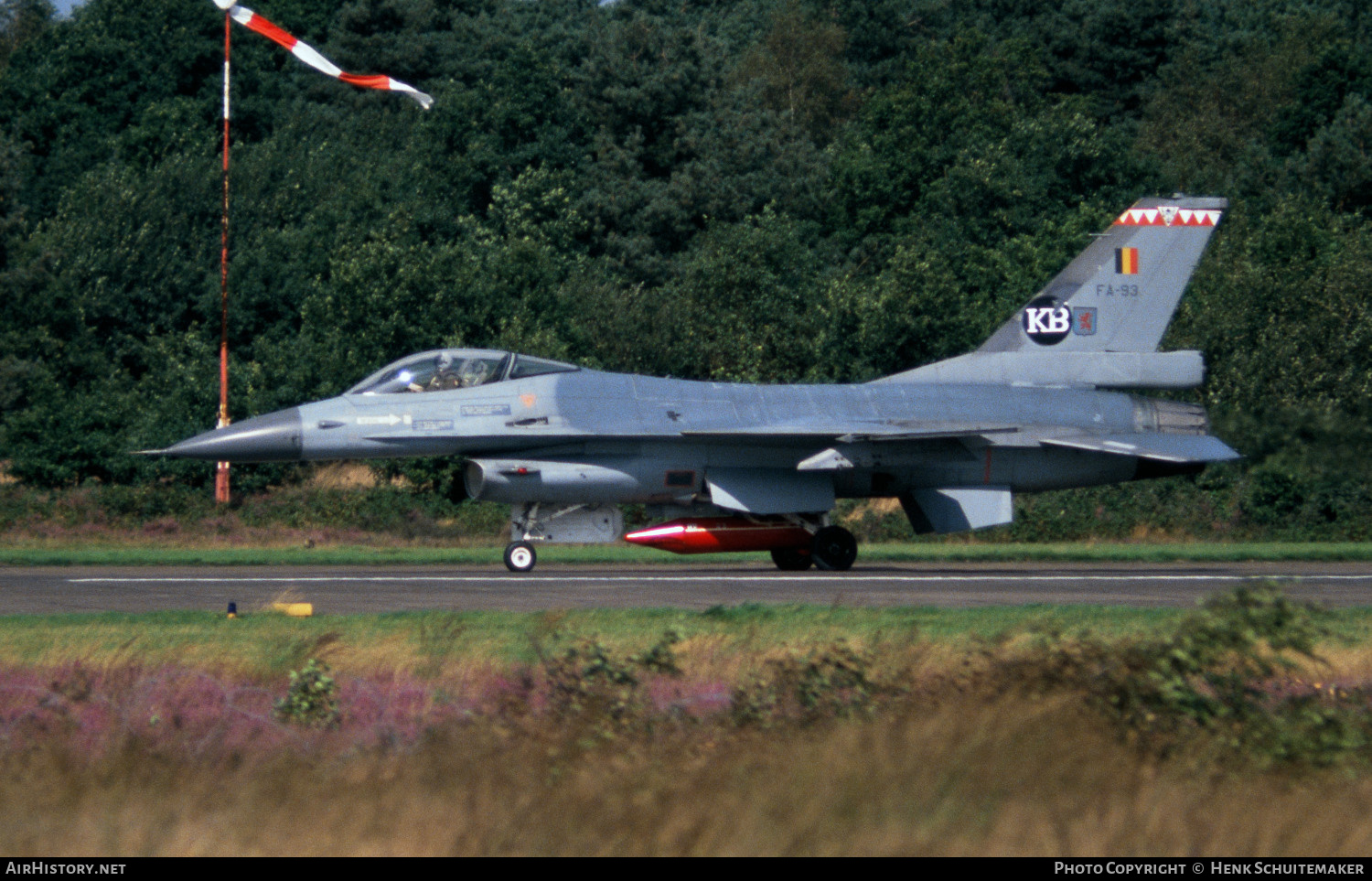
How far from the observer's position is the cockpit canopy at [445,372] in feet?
70.1

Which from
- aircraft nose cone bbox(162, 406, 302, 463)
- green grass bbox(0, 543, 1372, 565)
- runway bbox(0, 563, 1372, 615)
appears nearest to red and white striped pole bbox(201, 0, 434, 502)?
green grass bbox(0, 543, 1372, 565)

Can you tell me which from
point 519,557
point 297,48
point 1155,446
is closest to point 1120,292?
point 1155,446

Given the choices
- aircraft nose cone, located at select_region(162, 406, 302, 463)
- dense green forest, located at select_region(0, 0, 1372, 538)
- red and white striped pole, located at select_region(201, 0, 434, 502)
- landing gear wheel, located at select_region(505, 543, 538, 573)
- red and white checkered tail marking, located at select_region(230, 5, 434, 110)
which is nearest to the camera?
aircraft nose cone, located at select_region(162, 406, 302, 463)

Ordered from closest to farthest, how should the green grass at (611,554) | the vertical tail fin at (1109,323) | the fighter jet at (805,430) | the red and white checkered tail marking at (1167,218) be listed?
the fighter jet at (805,430), the vertical tail fin at (1109,323), the red and white checkered tail marking at (1167,218), the green grass at (611,554)

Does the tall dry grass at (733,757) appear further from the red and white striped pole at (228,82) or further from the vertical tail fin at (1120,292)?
the red and white striped pole at (228,82)

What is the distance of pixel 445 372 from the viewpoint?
2148 centimetres

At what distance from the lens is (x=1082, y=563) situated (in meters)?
24.9

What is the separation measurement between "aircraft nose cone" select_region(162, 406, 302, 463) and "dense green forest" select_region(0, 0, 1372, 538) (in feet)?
41.6

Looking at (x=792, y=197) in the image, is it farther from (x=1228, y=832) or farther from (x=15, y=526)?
(x=1228, y=832)

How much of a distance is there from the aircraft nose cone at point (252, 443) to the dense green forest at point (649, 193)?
12680 millimetres

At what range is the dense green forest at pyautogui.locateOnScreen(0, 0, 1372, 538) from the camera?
38.2 meters

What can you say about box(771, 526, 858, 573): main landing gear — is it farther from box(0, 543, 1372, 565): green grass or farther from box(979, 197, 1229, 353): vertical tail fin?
box(979, 197, 1229, 353): vertical tail fin

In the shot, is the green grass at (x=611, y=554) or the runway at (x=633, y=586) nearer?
the runway at (x=633, y=586)

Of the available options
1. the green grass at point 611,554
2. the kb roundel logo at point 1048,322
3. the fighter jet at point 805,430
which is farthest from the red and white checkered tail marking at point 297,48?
the kb roundel logo at point 1048,322
